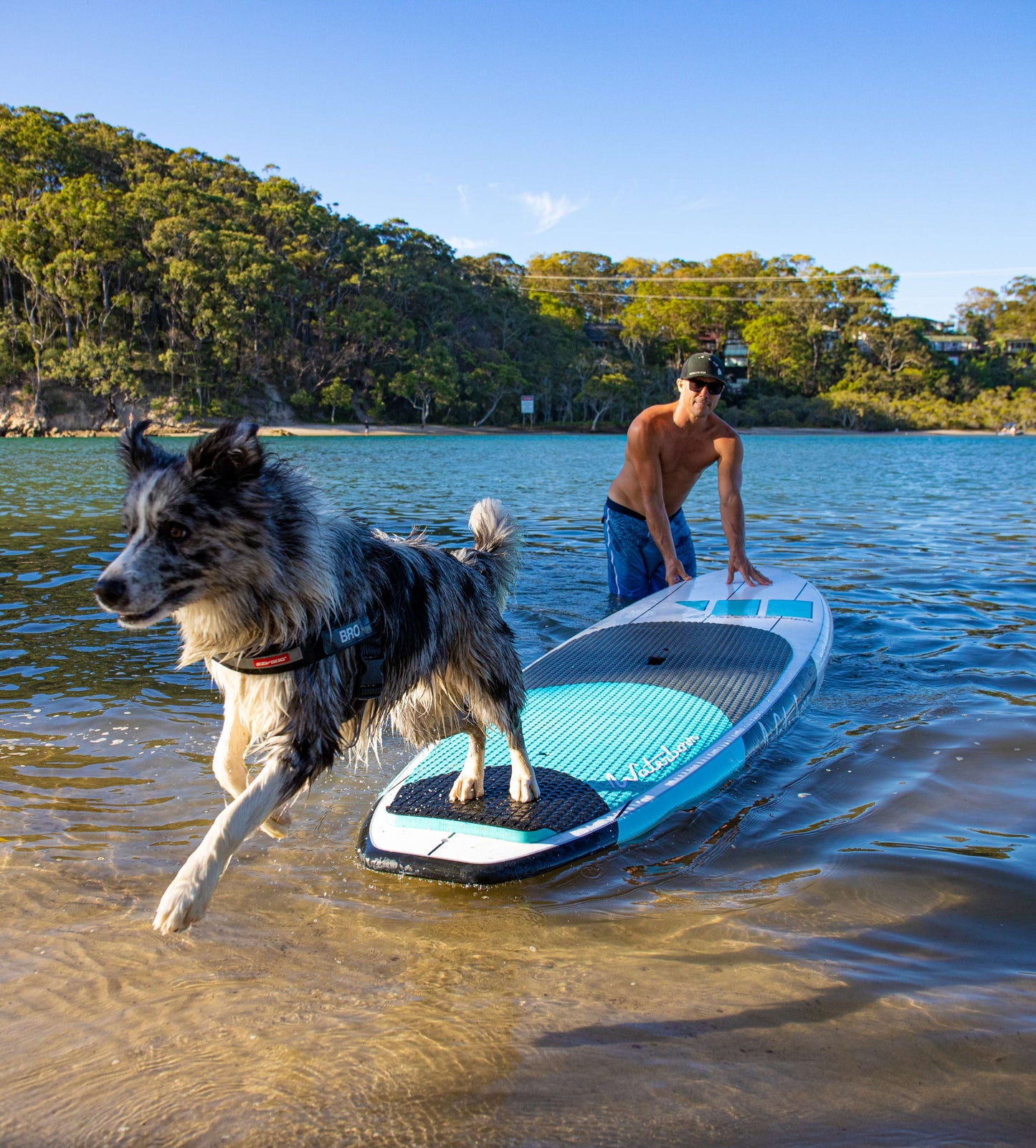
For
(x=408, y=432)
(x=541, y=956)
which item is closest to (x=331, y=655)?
(x=541, y=956)

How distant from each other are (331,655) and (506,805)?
4.94ft

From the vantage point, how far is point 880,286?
112188 mm

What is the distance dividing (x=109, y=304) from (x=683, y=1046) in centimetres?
7420

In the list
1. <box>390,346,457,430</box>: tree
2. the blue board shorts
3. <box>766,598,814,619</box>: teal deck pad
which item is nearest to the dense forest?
<box>390,346,457,430</box>: tree

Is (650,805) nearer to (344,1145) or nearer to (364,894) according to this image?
(364,894)

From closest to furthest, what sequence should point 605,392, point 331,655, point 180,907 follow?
point 180,907
point 331,655
point 605,392

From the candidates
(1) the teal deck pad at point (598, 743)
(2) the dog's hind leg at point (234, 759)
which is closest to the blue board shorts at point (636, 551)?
(1) the teal deck pad at point (598, 743)

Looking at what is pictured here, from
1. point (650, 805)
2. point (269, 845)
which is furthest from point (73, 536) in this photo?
point (650, 805)

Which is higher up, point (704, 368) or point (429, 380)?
point (429, 380)

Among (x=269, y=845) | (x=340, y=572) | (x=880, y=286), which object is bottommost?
(x=269, y=845)

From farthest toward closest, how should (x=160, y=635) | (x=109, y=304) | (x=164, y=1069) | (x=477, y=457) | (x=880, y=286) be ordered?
(x=880, y=286) → (x=109, y=304) → (x=477, y=457) → (x=160, y=635) → (x=164, y=1069)

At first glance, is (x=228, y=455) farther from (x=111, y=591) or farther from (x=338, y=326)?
(x=338, y=326)

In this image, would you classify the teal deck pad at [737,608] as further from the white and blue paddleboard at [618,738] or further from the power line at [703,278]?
the power line at [703,278]

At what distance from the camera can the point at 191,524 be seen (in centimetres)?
307
